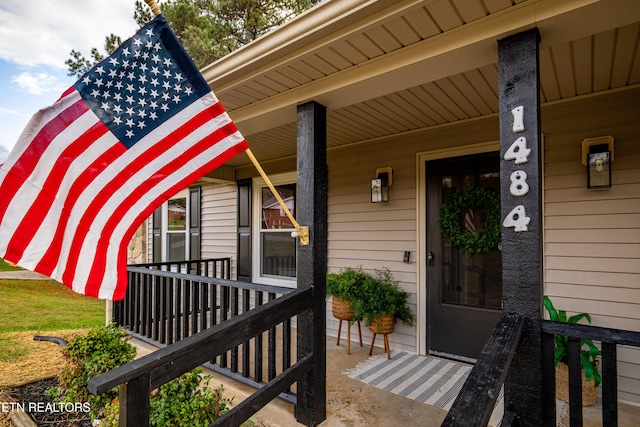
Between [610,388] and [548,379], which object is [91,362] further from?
[610,388]

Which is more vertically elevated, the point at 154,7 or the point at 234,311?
the point at 154,7

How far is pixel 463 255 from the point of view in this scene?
10.4 ft

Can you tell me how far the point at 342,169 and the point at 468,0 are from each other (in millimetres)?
2693

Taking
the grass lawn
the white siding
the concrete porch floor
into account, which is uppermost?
the white siding

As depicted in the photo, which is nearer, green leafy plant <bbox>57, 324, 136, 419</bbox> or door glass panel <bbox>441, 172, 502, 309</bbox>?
green leafy plant <bbox>57, 324, 136, 419</bbox>

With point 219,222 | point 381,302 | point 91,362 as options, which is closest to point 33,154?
point 91,362

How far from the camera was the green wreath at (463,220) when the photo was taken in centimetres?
296

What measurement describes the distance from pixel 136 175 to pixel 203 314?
1665 millimetres

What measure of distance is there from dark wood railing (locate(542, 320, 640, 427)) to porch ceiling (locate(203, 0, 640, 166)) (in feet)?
4.31

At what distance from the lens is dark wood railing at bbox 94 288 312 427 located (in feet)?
3.98

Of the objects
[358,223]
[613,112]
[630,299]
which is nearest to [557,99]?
[613,112]

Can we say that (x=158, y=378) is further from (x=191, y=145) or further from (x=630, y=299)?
(x=630, y=299)

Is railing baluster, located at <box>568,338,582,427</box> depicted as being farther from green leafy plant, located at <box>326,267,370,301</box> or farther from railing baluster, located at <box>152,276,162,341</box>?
railing baluster, located at <box>152,276,162,341</box>

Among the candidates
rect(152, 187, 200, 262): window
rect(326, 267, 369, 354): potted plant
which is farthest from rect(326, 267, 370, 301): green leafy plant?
rect(152, 187, 200, 262): window
